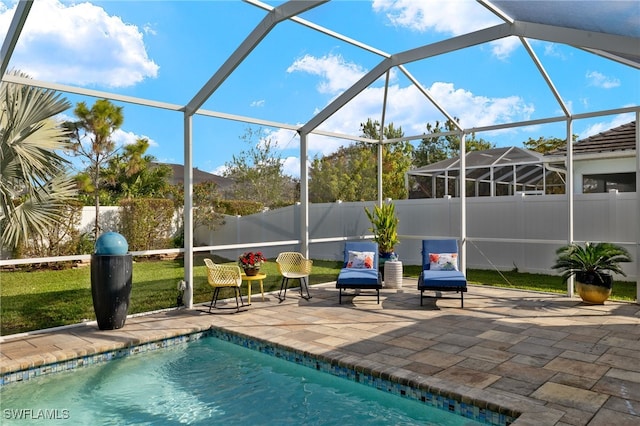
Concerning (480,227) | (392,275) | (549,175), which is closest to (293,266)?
(392,275)

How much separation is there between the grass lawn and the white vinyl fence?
0.62m

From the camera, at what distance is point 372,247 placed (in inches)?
329

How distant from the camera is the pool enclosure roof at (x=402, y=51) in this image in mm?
4693

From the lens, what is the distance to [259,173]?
807 centimetres

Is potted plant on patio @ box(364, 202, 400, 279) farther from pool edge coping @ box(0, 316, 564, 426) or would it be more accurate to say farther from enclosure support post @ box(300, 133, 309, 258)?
pool edge coping @ box(0, 316, 564, 426)

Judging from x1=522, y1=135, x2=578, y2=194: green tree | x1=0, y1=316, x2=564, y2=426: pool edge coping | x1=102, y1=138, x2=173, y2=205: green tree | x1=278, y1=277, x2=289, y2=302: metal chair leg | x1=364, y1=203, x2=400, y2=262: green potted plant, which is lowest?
x1=0, y1=316, x2=564, y2=426: pool edge coping

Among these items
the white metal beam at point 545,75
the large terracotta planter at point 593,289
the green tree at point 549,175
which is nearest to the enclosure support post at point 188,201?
the white metal beam at point 545,75

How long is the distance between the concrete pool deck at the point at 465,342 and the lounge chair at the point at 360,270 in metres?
0.34

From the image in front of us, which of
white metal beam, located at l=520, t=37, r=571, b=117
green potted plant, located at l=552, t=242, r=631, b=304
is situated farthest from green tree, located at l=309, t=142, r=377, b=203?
green potted plant, located at l=552, t=242, r=631, b=304

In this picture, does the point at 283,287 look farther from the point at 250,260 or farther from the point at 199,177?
the point at 199,177

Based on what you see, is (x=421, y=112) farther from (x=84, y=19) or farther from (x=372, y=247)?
(x=84, y=19)

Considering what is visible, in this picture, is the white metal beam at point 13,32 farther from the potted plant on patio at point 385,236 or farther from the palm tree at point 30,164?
the potted plant on patio at point 385,236

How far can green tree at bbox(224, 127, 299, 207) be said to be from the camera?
25.3ft

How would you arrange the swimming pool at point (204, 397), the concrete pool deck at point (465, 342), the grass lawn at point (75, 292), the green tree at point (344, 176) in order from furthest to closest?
1. the green tree at point (344, 176)
2. the grass lawn at point (75, 292)
3. the swimming pool at point (204, 397)
4. the concrete pool deck at point (465, 342)
